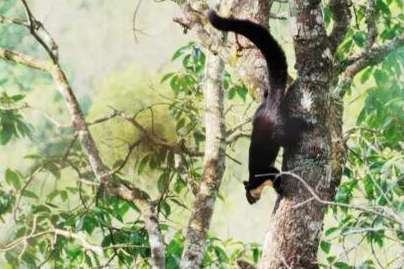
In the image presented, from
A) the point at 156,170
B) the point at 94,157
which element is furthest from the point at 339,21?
the point at 156,170

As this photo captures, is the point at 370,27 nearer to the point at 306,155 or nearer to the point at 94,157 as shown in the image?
the point at 306,155

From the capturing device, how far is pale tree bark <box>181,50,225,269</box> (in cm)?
177

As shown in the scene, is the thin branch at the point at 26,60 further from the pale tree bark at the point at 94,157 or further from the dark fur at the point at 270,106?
the dark fur at the point at 270,106

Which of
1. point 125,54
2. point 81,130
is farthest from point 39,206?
point 125,54

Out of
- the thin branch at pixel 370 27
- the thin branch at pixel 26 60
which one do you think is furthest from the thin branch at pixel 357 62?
the thin branch at pixel 26 60

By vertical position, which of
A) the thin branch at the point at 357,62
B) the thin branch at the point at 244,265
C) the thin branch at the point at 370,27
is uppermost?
the thin branch at the point at 370,27

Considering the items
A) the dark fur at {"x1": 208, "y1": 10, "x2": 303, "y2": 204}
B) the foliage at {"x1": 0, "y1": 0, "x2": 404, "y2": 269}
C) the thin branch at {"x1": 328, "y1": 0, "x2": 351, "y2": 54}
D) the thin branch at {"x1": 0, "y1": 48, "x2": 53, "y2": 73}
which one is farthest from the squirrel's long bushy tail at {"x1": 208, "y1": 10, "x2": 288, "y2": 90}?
the thin branch at {"x1": 0, "y1": 48, "x2": 53, "y2": 73}

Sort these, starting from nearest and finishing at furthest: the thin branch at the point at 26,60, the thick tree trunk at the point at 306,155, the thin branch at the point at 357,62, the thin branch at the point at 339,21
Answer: the thick tree trunk at the point at 306,155
the thin branch at the point at 339,21
the thin branch at the point at 357,62
the thin branch at the point at 26,60

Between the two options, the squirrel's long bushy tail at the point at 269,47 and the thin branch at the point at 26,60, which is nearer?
the squirrel's long bushy tail at the point at 269,47

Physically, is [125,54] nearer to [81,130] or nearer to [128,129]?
[128,129]

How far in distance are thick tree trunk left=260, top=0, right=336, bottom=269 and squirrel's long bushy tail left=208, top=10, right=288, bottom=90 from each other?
0.16 meters

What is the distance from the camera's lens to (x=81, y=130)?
6.63 ft

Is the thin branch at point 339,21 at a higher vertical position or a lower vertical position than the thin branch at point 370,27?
lower

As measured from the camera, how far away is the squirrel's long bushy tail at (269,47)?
63.5 inches
